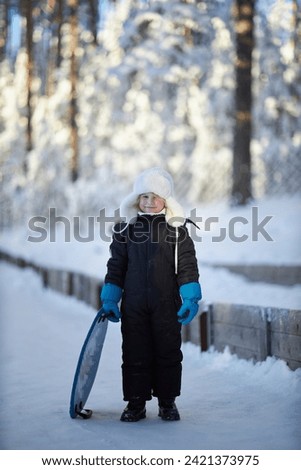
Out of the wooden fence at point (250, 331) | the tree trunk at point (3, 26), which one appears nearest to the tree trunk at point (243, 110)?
the wooden fence at point (250, 331)

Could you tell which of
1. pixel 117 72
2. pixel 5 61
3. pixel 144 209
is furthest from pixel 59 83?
pixel 144 209

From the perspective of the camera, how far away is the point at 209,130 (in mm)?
21547

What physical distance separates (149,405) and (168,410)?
59cm

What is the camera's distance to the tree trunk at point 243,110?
1441 centimetres

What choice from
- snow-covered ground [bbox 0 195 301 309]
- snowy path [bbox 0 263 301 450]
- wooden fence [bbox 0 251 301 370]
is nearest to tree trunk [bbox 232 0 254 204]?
snow-covered ground [bbox 0 195 301 309]

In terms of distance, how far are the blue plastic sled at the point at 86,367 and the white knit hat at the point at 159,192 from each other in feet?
2.25

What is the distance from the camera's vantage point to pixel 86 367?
15.5 feet

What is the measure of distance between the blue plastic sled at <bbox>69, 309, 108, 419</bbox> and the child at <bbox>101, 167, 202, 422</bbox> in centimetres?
14

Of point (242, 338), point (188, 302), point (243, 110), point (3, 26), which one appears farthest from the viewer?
point (3, 26)

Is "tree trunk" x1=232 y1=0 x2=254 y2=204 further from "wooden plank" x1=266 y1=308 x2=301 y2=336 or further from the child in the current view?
the child

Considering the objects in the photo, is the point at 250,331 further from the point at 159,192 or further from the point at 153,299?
the point at 159,192

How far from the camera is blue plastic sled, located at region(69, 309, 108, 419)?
178 inches

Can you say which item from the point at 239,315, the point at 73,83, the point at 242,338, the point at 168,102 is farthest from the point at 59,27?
the point at 242,338

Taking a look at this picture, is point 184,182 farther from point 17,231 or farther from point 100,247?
point 17,231
